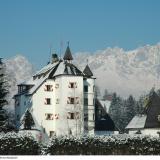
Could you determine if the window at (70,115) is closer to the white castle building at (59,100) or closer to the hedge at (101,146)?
the white castle building at (59,100)

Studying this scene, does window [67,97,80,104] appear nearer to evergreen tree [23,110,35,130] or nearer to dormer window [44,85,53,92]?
dormer window [44,85,53,92]

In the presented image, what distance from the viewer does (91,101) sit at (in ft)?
303

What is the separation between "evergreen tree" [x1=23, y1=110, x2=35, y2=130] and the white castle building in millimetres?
3212

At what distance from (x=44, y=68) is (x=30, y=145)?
51.5 m

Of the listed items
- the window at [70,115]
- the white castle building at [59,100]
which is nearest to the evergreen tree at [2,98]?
the white castle building at [59,100]

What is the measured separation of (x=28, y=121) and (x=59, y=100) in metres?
9.18

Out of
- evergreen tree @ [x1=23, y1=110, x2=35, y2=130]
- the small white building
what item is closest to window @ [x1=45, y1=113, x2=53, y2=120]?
evergreen tree @ [x1=23, y1=110, x2=35, y2=130]

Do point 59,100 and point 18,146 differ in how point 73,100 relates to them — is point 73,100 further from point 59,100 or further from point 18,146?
point 18,146

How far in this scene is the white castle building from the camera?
88125 millimetres

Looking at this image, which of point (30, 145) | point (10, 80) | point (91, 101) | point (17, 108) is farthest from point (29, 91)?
point (30, 145)

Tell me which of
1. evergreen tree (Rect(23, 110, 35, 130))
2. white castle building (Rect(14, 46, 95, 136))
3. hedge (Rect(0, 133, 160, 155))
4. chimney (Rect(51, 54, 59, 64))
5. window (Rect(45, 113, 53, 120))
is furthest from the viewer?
chimney (Rect(51, 54, 59, 64))

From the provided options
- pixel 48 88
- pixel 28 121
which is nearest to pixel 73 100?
pixel 48 88

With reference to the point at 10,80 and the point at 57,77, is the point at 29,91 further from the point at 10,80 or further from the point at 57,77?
the point at 10,80

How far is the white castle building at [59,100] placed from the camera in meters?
88.1
